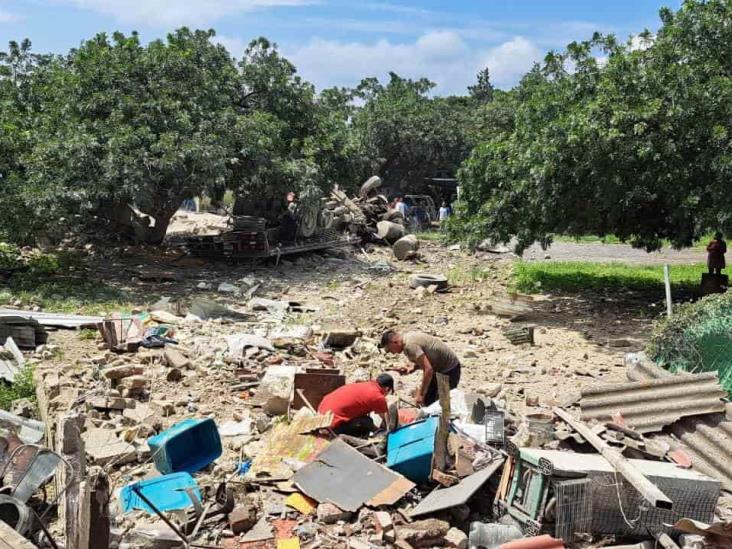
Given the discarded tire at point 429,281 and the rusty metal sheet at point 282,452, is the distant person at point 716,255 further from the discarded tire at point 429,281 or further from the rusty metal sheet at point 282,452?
the rusty metal sheet at point 282,452

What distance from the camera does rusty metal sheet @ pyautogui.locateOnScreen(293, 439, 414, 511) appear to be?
5.38 m

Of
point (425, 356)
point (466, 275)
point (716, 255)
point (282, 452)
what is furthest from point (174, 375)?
point (466, 275)

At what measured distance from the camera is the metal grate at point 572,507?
4.93 metres

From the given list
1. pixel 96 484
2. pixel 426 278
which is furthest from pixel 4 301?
pixel 96 484

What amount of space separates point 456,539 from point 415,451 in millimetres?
854

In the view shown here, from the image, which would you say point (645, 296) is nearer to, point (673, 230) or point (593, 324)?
point (673, 230)

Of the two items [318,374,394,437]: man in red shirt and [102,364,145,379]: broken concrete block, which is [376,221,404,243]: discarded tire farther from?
[318,374,394,437]: man in red shirt

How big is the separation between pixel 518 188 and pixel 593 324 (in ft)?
8.87

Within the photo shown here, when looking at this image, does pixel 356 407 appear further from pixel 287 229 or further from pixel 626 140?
pixel 287 229

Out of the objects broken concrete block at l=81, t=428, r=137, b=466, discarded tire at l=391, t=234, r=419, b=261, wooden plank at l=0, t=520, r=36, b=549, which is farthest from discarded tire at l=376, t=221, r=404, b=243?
wooden plank at l=0, t=520, r=36, b=549

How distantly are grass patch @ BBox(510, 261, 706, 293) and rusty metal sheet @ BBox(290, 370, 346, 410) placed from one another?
29.2 feet

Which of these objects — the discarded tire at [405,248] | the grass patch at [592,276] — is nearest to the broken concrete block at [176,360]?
the grass patch at [592,276]

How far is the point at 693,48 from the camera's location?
11.4 metres

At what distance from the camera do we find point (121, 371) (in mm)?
8727
